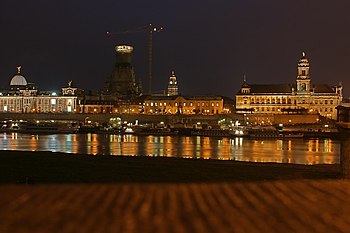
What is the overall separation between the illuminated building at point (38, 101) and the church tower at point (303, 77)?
60618mm

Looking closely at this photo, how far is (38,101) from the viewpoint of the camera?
14112cm

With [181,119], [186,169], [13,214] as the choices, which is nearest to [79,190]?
[13,214]

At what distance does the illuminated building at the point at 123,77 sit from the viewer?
156500 mm

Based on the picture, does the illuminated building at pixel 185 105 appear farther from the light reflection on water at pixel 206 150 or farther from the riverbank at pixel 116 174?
the riverbank at pixel 116 174

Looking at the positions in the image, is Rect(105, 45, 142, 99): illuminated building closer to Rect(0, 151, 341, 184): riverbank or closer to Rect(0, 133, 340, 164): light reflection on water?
Rect(0, 133, 340, 164): light reflection on water

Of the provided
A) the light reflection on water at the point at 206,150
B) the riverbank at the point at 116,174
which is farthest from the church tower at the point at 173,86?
the riverbank at the point at 116,174

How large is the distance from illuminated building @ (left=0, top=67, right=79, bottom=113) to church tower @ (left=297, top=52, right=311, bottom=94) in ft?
199

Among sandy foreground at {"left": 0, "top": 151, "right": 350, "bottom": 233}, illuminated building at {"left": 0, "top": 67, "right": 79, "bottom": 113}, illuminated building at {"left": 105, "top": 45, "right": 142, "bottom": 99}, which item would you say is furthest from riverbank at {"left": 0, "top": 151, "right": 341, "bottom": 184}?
illuminated building at {"left": 105, "top": 45, "right": 142, "bottom": 99}

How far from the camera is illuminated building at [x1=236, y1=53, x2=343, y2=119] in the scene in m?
121

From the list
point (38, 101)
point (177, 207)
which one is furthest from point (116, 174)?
point (38, 101)

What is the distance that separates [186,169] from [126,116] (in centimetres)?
10458

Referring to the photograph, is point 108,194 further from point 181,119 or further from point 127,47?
point 127,47

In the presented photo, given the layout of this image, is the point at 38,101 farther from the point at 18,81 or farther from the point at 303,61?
the point at 303,61

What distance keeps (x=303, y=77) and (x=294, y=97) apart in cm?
540
